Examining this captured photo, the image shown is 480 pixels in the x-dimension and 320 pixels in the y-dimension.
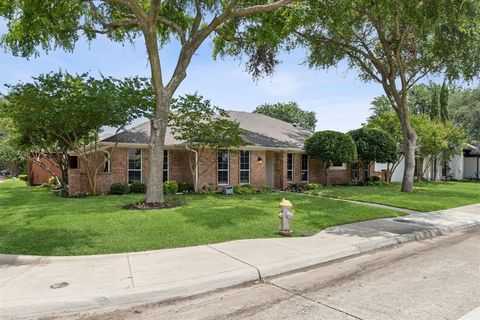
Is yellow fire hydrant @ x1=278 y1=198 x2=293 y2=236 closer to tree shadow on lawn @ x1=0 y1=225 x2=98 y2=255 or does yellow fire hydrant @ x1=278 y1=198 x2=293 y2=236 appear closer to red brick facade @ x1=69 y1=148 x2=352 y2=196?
tree shadow on lawn @ x1=0 y1=225 x2=98 y2=255

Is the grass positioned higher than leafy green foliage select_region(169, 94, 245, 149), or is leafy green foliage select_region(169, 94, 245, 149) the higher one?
leafy green foliage select_region(169, 94, 245, 149)

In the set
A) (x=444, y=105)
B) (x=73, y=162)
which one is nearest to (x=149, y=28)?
(x=73, y=162)

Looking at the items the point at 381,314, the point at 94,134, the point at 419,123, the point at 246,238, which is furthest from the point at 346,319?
the point at 419,123

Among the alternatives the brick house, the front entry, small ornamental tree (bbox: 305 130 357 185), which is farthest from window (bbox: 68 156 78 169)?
small ornamental tree (bbox: 305 130 357 185)

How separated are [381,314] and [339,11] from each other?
14.0m

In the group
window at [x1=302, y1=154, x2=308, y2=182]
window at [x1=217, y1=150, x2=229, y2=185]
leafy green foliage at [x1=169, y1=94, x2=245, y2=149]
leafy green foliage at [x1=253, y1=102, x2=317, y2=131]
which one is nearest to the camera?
leafy green foliage at [x1=169, y1=94, x2=245, y2=149]

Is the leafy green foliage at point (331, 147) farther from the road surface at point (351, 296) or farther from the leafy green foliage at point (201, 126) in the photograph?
the road surface at point (351, 296)

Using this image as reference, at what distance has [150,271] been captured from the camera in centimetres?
590

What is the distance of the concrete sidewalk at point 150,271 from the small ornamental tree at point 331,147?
12.4 metres

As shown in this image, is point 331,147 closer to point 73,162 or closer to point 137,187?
point 137,187

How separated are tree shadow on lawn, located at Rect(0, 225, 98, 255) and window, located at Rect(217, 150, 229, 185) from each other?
11479 millimetres

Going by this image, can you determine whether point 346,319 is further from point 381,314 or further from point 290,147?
point 290,147

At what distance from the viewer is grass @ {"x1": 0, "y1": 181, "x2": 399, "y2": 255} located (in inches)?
294

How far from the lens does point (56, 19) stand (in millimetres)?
13203
